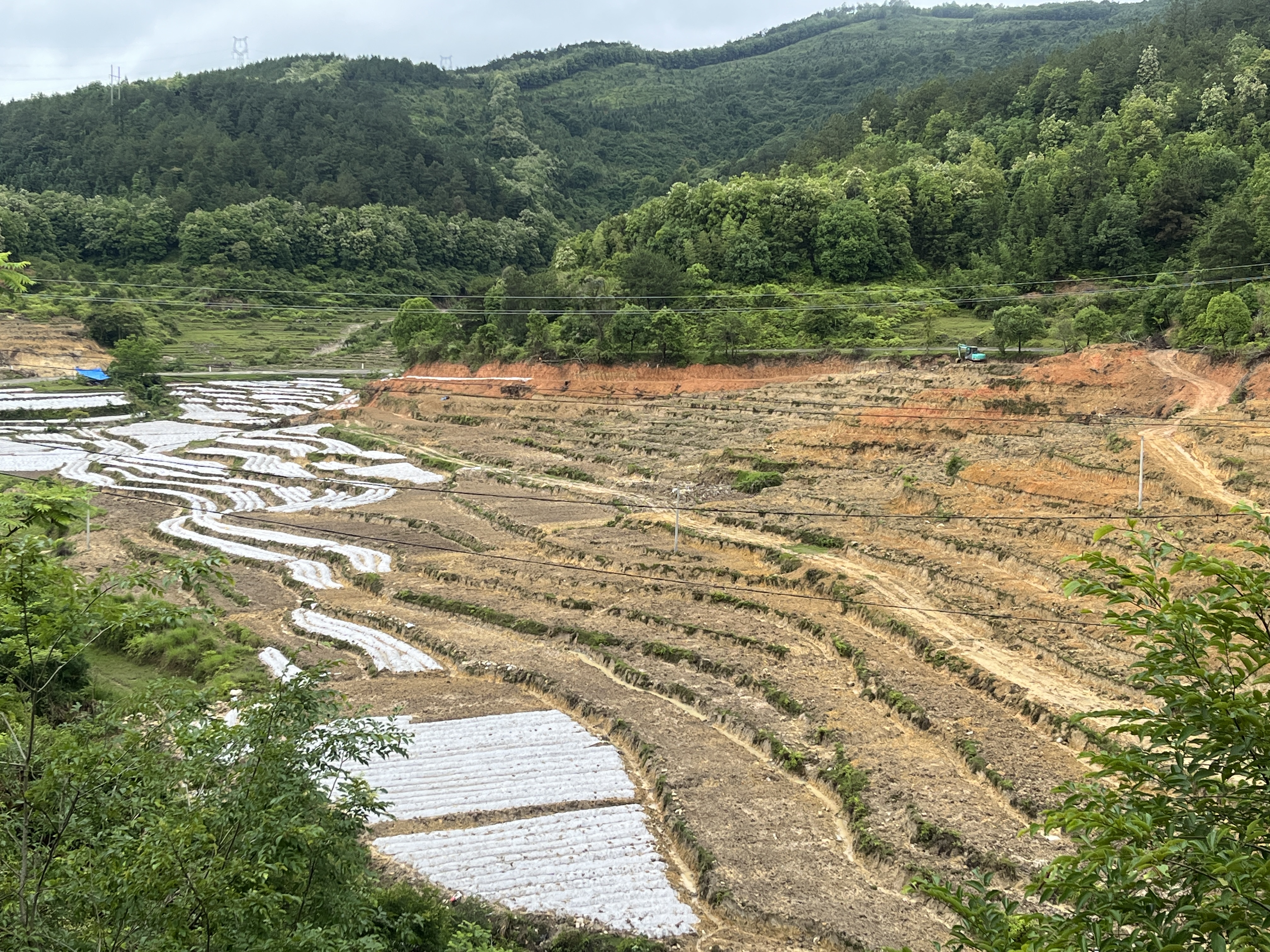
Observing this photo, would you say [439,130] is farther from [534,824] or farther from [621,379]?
[534,824]

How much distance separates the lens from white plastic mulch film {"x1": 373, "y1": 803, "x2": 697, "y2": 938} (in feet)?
48.9

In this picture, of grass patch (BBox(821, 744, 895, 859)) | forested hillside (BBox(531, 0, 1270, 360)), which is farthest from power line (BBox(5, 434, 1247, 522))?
forested hillside (BBox(531, 0, 1270, 360))

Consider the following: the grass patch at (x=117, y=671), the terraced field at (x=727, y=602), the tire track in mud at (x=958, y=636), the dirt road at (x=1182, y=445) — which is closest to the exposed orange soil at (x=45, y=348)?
the terraced field at (x=727, y=602)

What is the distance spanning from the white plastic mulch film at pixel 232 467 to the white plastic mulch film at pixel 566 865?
2038cm

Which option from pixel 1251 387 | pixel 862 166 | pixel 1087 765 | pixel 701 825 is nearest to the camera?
pixel 701 825

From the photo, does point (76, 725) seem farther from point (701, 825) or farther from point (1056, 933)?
point (701, 825)

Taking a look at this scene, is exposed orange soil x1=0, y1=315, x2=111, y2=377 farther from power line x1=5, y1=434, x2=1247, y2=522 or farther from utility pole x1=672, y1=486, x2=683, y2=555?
utility pole x1=672, y1=486, x2=683, y2=555

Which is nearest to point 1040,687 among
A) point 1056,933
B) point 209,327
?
point 1056,933

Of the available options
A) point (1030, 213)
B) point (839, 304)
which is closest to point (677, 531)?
point (839, 304)

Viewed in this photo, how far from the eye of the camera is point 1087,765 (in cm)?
2044

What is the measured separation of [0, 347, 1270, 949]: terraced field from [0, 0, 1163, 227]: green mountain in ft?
277

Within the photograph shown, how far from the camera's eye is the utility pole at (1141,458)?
29.8m

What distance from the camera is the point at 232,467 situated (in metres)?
57.6

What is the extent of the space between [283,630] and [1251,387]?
141 feet
